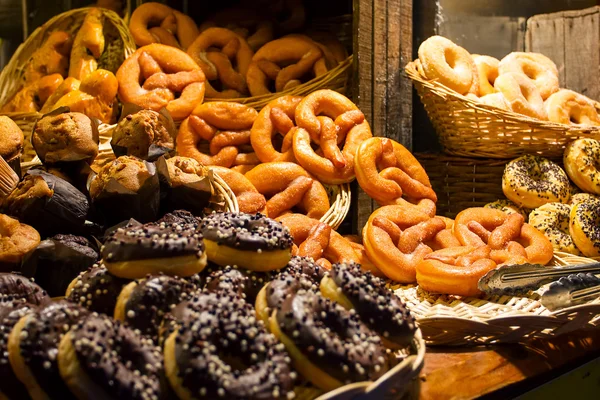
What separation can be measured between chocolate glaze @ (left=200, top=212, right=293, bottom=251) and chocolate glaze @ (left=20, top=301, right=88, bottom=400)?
42 cm

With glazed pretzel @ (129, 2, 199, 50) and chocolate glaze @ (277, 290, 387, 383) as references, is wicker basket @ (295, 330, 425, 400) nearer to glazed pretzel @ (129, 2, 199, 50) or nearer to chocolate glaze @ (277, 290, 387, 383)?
chocolate glaze @ (277, 290, 387, 383)

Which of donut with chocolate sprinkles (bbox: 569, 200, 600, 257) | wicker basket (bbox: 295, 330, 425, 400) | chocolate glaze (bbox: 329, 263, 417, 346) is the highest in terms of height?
chocolate glaze (bbox: 329, 263, 417, 346)

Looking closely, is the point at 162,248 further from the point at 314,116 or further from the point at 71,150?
the point at 314,116

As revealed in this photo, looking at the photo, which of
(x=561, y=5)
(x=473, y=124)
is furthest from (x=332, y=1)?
(x=561, y=5)

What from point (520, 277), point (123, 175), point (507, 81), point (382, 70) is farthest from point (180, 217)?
point (507, 81)

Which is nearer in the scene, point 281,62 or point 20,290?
point 20,290

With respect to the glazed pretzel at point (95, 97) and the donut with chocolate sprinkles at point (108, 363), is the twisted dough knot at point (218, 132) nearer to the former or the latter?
the glazed pretzel at point (95, 97)

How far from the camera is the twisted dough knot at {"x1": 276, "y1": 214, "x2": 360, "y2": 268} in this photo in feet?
7.48

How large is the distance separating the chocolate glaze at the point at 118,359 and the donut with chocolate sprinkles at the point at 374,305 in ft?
1.32

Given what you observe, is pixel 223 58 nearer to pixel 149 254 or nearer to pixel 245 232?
pixel 245 232

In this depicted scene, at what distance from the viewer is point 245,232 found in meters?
1.43

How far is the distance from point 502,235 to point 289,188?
901mm

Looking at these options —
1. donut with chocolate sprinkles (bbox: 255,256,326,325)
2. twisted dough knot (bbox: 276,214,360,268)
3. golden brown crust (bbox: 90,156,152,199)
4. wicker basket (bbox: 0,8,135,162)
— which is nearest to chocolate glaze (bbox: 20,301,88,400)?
donut with chocolate sprinkles (bbox: 255,256,326,325)

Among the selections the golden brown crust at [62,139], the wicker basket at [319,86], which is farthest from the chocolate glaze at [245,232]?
the wicker basket at [319,86]
